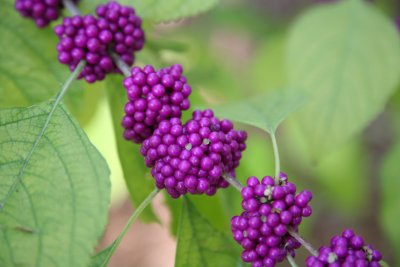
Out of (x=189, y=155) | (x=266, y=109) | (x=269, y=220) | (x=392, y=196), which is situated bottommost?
(x=392, y=196)

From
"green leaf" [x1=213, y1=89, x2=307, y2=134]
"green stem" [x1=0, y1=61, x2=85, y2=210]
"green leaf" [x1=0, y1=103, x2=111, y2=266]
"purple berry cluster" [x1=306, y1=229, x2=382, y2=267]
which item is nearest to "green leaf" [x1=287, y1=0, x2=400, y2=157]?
"green leaf" [x1=213, y1=89, x2=307, y2=134]

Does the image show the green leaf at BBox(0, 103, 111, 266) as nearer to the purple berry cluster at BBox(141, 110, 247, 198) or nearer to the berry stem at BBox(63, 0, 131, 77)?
the purple berry cluster at BBox(141, 110, 247, 198)

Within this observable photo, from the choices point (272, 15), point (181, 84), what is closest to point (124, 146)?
point (181, 84)

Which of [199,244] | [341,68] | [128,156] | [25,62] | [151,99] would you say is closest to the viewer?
[151,99]

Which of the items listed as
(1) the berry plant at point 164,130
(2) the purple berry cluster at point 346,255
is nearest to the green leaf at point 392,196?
(1) the berry plant at point 164,130

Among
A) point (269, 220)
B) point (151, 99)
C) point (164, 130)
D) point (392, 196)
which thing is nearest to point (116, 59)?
point (151, 99)

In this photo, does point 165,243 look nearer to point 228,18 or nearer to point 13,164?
point 228,18

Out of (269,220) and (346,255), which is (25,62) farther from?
(346,255)
